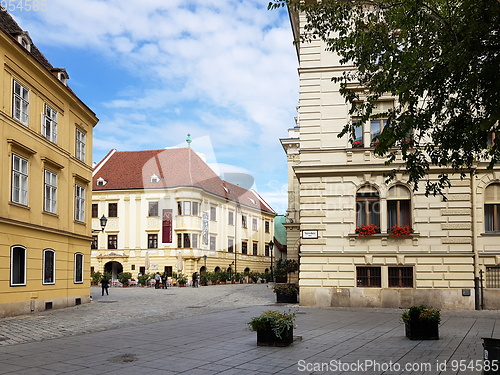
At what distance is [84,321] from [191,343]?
730cm

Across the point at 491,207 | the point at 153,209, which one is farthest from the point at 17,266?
the point at 153,209

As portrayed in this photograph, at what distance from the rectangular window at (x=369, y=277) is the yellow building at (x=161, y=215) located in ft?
113

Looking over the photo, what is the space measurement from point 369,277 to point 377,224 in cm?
233

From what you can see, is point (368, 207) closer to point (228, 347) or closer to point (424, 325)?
point (424, 325)

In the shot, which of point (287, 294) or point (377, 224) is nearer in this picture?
point (377, 224)

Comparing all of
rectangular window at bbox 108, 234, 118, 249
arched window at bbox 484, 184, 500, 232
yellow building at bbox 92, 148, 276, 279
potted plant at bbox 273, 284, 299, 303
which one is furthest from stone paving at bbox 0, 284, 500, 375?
rectangular window at bbox 108, 234, 118, 249

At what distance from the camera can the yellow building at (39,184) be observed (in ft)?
64.2

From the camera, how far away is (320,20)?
40.0 ft

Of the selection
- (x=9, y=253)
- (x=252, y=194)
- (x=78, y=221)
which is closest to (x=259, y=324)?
(x=9, y=253)

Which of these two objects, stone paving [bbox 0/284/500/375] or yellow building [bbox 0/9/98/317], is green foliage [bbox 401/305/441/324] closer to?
stone paving [bbox 0/284/500/375]

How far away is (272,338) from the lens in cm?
1142

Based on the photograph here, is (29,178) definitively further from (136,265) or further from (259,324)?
(136,265)

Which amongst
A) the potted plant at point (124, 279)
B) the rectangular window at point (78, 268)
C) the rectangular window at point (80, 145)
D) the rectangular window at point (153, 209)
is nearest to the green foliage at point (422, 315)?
→ the rectangular window at point (78, 268)

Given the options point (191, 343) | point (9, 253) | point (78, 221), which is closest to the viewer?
point (191, 343)
